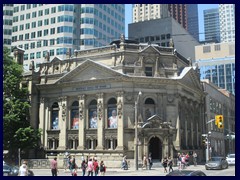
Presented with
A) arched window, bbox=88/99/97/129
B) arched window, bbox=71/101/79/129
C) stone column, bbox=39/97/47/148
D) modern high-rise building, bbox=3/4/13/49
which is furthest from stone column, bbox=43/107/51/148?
modern high-rise building, bbox=3/4/13/49

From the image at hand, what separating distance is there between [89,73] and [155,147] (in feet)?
47.0

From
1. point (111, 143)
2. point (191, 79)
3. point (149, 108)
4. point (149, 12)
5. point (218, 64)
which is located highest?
point (149, 12)

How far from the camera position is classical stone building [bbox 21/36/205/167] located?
171ft

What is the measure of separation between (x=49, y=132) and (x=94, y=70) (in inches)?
471

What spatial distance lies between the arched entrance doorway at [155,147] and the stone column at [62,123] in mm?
12638

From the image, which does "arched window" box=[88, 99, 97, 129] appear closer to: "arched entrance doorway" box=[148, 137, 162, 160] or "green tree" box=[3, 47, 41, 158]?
"green tree" box=[3, 47, 41, 158]

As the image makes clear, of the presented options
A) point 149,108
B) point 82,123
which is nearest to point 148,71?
point 149,108

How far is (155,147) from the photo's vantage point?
5362cm

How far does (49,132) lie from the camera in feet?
189

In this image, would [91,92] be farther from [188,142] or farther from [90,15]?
[90,15]

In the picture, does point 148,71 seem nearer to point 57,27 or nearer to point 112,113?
point 112,113

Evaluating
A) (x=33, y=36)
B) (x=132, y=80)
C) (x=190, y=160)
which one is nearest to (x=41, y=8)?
(x=33, y=36)

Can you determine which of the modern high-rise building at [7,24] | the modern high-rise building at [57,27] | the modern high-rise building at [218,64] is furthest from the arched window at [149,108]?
the modern high-rise building at [7,24]

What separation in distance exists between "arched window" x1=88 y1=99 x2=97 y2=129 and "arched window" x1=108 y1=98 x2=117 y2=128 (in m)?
2.28
